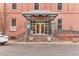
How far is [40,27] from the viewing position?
23516mm

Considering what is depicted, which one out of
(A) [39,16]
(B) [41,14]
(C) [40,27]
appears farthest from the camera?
(C) [40,27]

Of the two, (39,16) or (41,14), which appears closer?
(41,14)

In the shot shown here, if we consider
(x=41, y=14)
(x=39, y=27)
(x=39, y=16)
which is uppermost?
(x=41, y=14)

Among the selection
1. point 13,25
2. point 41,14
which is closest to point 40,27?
point 41,14

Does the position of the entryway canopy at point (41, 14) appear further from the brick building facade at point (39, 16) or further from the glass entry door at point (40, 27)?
the glass entry door at point (40, 27)

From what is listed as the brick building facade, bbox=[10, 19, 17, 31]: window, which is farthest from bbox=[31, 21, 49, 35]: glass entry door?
bbox=[10, 19, 17, 31]: window

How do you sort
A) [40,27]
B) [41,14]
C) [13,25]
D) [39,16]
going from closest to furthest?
[41,14] < [39,16] < [13,25] < [40,27]

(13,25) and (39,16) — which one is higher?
(39,16)

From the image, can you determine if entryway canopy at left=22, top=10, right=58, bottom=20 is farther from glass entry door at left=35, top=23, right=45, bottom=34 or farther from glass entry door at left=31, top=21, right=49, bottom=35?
glass entry door at left=35, top=23, right=45, bottom=34

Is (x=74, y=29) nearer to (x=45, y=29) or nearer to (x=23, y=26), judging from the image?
(x=45, y=29)

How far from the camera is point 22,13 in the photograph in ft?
75.2

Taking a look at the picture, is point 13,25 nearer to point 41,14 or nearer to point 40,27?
point 40,27

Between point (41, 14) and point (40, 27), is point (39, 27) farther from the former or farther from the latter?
point (41, 14)

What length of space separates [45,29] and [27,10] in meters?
2.24
